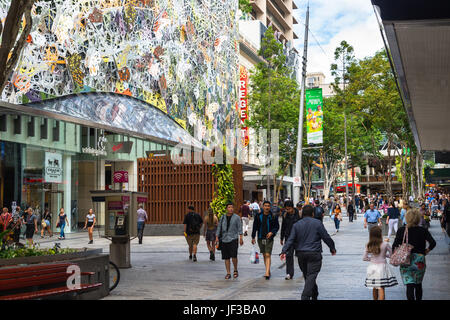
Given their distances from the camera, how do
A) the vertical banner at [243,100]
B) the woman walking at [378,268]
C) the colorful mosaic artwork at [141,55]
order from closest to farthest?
the woman walking at [378,268]
the colorful mosaic artwork at [141,55]
the vertical banner at [243,100]

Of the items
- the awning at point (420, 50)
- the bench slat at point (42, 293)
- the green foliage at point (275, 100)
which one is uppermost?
the green foliage at point (275, 100)

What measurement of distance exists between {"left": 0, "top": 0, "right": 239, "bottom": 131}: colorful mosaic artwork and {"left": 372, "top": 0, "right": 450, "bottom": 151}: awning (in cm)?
1850

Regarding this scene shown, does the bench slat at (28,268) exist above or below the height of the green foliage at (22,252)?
below

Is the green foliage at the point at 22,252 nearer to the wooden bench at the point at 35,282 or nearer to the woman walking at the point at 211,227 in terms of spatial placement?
the wooden bench at the point at 35,282

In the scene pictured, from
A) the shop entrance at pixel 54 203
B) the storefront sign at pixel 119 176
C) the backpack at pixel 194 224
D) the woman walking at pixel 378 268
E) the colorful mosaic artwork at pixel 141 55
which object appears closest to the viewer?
the woman walking at pixel 378 268

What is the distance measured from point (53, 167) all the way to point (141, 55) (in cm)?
998

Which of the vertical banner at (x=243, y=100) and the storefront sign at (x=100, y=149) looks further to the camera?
the vertical banner at (x=243, y=100)

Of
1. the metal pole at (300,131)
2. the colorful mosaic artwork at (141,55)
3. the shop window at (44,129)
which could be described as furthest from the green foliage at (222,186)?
the shop window at (44,129)

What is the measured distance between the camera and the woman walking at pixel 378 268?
28.2 ft

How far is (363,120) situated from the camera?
34.1m

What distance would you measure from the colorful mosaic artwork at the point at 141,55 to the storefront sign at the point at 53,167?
4.55m

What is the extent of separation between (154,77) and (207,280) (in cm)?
2879

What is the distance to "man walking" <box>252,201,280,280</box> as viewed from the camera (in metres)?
13.3
